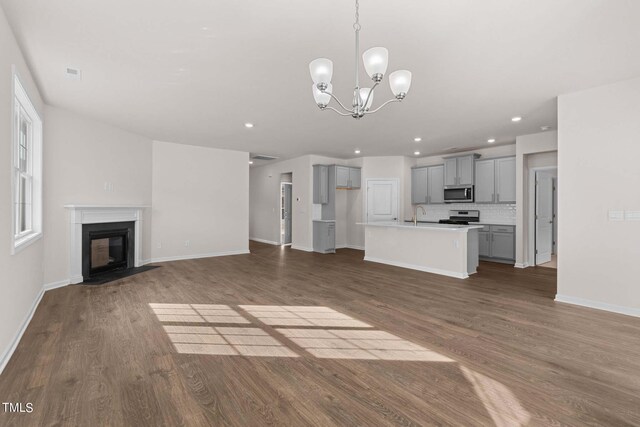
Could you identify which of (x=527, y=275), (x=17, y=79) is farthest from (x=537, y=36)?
(x=17, y=79)

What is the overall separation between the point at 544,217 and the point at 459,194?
1807mm

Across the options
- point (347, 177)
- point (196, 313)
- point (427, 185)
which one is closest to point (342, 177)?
point (347, 177)

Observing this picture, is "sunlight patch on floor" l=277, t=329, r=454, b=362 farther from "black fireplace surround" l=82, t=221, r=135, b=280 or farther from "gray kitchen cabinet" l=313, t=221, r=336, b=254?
"gray kitchen cabinet" l=313, t=221, r=336, b=254

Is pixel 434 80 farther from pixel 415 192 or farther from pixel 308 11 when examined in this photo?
pixel 415 192

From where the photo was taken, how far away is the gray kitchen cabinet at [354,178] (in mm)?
8633

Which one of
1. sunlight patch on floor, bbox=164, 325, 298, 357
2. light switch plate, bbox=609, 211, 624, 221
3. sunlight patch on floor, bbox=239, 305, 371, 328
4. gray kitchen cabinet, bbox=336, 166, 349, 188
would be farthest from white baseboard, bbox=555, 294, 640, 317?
gray kitchen cabinet, bbox=336, 166, 349, 188

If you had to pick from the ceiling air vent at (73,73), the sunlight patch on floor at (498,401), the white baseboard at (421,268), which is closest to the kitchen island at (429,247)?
the white baseboard at (421,268)

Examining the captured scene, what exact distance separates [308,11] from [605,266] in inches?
175

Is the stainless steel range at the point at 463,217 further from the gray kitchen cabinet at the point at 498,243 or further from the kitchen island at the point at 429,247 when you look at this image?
the kitchen island at the point at 429,247

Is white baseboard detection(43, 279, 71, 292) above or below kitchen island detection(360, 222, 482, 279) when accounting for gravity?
below

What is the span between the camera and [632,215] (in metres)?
3.51

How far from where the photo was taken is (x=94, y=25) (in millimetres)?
2461

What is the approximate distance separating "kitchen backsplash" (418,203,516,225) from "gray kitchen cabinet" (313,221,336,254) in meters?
2.85

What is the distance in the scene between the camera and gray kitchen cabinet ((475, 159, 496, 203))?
6.91 m
